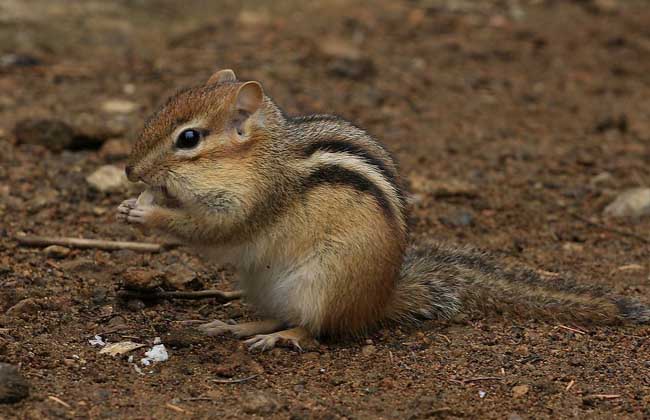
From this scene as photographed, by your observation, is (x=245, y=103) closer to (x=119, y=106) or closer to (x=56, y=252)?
(x=56, y=252)

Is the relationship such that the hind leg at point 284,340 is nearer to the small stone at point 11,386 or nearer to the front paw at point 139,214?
the front paw at point 139,214

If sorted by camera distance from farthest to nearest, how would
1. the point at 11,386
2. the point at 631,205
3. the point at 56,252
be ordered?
the point at 631,205 → the point at 56,252 → the point at 11,386

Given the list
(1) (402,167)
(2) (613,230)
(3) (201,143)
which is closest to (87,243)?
(3) (201,143)

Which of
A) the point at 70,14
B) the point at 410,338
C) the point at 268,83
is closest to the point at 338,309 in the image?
the point at 410,338

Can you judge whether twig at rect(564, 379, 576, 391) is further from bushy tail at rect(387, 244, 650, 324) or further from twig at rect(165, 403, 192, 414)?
twig at rect(165, 403, 192, 414)

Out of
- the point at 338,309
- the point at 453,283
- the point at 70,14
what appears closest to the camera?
the point at 338,309

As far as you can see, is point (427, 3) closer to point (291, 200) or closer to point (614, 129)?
point (614, 129)
